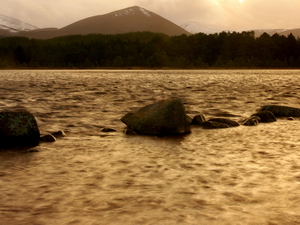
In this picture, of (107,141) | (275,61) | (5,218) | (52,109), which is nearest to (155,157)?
(107,141)

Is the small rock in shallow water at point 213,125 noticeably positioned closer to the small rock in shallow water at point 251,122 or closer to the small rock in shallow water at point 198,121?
the small rock in shallow water at point 198,121

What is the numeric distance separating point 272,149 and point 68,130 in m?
5.51

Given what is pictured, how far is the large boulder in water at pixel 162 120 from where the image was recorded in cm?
935

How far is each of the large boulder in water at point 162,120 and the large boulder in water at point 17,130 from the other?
2695mm

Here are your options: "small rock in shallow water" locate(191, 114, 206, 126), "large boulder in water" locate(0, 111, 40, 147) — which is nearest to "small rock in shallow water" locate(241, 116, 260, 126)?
"small rock in shallow water" locate(191, 114, 206, 126)

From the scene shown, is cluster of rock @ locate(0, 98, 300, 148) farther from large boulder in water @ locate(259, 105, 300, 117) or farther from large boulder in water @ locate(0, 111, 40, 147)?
large boulder in water @ locate(259, 105, 300, 117)

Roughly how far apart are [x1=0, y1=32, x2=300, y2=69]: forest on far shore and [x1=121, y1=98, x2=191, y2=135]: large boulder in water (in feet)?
406

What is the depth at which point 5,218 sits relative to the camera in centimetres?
395

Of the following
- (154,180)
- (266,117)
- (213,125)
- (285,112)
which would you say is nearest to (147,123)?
(213,125)

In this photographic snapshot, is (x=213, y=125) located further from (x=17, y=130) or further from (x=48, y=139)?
(x=17, y=130)

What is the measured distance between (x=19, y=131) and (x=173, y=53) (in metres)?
140

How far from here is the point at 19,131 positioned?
819cm

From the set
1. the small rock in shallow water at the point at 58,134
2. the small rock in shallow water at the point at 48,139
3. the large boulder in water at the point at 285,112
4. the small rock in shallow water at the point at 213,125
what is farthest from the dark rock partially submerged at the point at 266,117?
the small rock in shallow water at the point at 48,139

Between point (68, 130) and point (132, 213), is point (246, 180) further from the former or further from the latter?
point (68, 130)
